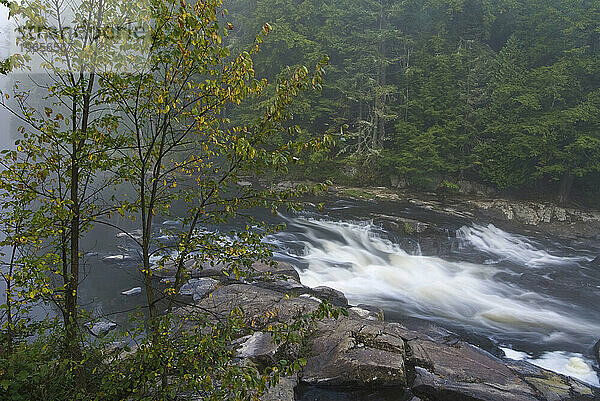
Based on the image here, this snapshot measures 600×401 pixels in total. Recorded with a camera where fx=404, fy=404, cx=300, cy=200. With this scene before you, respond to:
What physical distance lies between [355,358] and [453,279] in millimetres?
8439

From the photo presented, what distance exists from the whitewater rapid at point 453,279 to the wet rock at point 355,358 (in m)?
4.12

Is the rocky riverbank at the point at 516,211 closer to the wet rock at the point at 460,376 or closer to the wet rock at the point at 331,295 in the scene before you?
the wet rock at the point at 331,295

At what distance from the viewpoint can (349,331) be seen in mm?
7715

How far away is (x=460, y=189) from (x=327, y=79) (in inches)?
451

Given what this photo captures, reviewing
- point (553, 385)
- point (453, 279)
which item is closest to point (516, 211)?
point (453, 279)

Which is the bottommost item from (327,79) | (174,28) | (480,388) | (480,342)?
(480,342)

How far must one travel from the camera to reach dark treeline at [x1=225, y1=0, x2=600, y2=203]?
20.6 m

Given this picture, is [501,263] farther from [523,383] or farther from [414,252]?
[523,383]

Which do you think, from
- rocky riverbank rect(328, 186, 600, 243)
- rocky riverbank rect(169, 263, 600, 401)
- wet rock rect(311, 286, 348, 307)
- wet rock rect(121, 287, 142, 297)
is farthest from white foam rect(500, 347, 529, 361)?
rocky riverbank rect(328, 186, 600, 243)

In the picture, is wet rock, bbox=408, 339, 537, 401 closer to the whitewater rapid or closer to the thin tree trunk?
the whitewater rapid

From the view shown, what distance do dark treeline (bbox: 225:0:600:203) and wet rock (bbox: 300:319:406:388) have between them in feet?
49.2

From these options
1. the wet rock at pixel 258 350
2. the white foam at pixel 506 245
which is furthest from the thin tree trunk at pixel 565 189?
the wet rock at pixel 258 350

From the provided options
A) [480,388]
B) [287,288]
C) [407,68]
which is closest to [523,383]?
[480,388]

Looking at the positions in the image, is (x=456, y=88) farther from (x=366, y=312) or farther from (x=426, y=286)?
(x=366, y=312)
